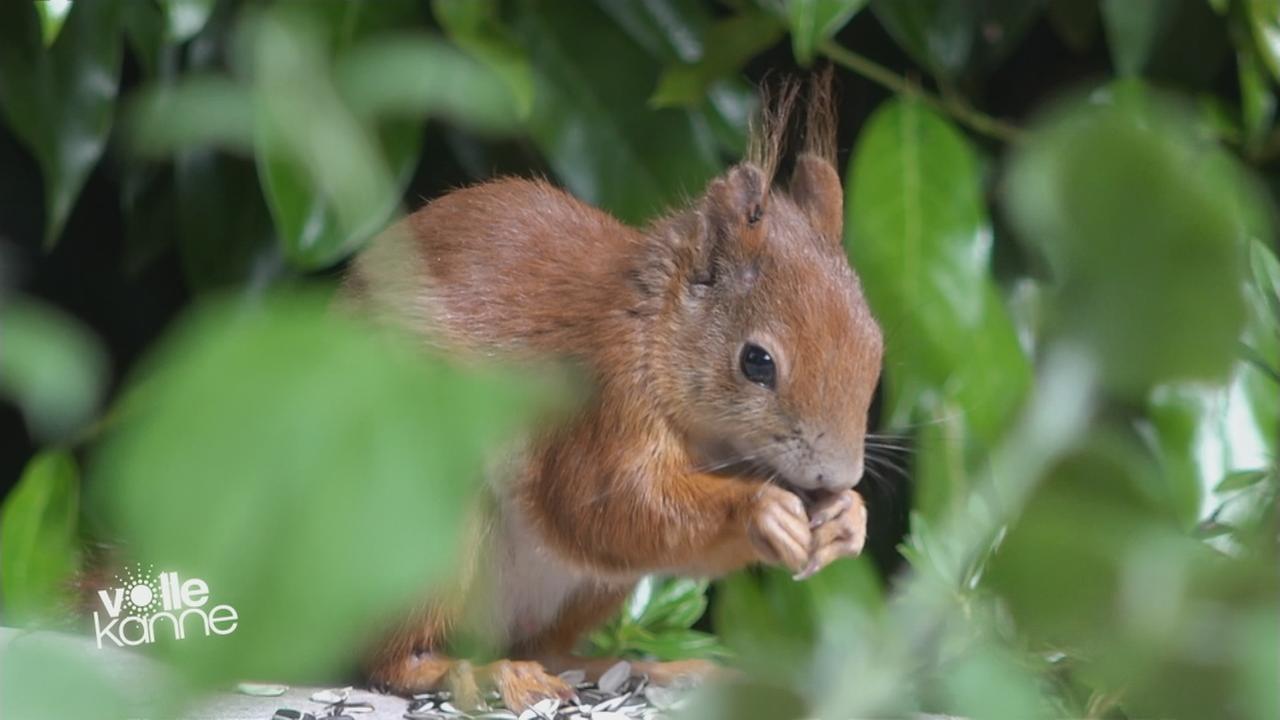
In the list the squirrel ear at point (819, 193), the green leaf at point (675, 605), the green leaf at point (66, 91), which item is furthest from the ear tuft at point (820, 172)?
the green leaf at point (66, 91)

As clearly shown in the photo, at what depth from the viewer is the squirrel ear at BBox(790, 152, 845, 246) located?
1.57 ft

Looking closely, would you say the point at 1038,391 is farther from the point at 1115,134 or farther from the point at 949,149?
the point at 949,149

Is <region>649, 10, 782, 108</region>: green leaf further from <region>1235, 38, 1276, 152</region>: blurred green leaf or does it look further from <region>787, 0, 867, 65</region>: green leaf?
<region>1235, 38, 1276, 152</region>: blurred green leaf

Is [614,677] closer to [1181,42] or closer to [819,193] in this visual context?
[819,193]

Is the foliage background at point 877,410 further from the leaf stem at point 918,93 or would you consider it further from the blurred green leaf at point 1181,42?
the blurred green leaf at point 1181,42

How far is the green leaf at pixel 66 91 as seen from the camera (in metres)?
0.72

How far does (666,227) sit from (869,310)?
0.28 feet

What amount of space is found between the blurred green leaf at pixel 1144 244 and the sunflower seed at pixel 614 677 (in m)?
0.52

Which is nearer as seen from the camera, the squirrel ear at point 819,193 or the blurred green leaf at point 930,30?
the squirrel ear at point 819,193

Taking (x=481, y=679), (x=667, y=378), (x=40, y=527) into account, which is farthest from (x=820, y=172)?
(x=40, y=527)

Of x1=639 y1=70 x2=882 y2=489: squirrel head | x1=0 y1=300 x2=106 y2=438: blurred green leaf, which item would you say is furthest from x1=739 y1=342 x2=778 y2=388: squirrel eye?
x1=0 y1=300 x2=106 y2=438: blurred green leaf

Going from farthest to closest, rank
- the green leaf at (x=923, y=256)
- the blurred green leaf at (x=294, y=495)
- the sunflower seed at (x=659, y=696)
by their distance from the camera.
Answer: the sunflower seed at (x=659, y=696) → the green leaf at (x=923, y=256) → the blurred green leaf at (x=294, y=495)

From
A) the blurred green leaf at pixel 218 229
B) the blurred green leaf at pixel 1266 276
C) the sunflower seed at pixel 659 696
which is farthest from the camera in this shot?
the blurred green leaf at pixel 218 229

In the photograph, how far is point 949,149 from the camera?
21.4 inches
